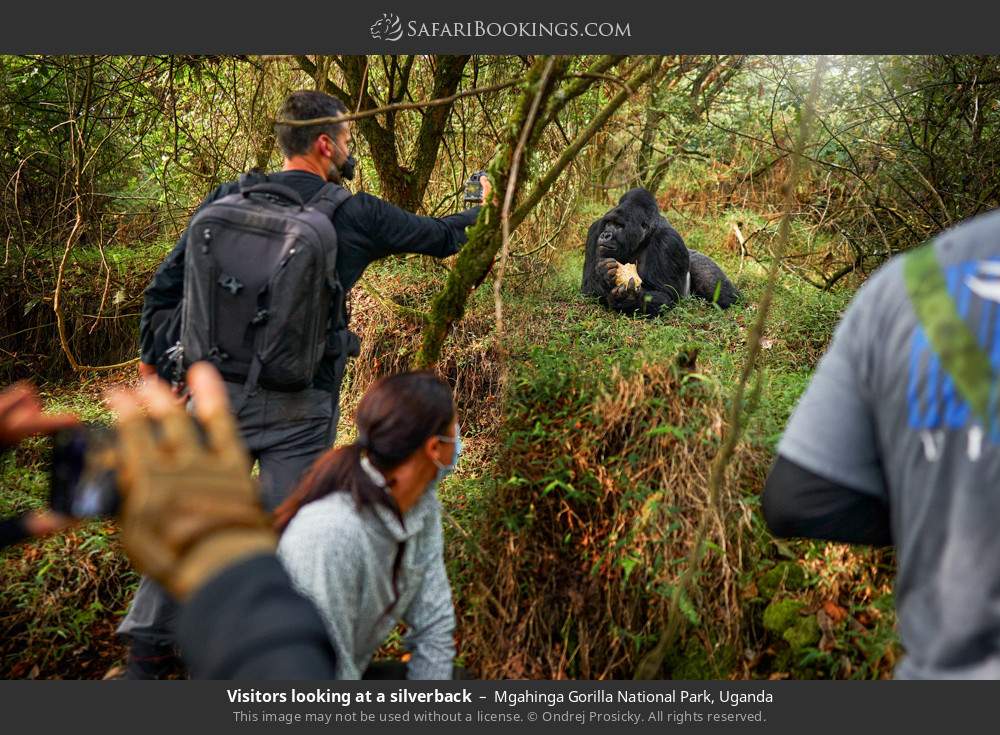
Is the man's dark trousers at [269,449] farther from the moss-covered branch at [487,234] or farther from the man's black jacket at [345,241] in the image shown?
the moss-covered branch at [487,234]

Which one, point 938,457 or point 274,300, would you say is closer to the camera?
point 938,457

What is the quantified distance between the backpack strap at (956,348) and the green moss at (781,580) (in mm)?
2204

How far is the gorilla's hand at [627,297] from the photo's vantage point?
4852mm

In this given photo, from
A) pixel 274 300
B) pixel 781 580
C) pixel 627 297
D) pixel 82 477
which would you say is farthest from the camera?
pixel 627 297

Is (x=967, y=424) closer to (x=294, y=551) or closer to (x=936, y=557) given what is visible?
(x=936, y=557)

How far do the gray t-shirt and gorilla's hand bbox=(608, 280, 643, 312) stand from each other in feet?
12.1

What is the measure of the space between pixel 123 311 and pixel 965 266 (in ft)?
21.2

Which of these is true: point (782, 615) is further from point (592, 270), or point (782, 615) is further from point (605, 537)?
point (592, 270)

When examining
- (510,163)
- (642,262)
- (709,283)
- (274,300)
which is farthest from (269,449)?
(709,283)

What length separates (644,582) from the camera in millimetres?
3004

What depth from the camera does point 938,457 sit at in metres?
1.07

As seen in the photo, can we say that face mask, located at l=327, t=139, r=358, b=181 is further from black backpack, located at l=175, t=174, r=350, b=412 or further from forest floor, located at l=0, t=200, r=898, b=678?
forest floor, located at l=0, t=200, r=898, b=678

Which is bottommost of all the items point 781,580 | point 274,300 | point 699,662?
point 699,662

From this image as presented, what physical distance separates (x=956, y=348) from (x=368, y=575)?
4.30 feet
